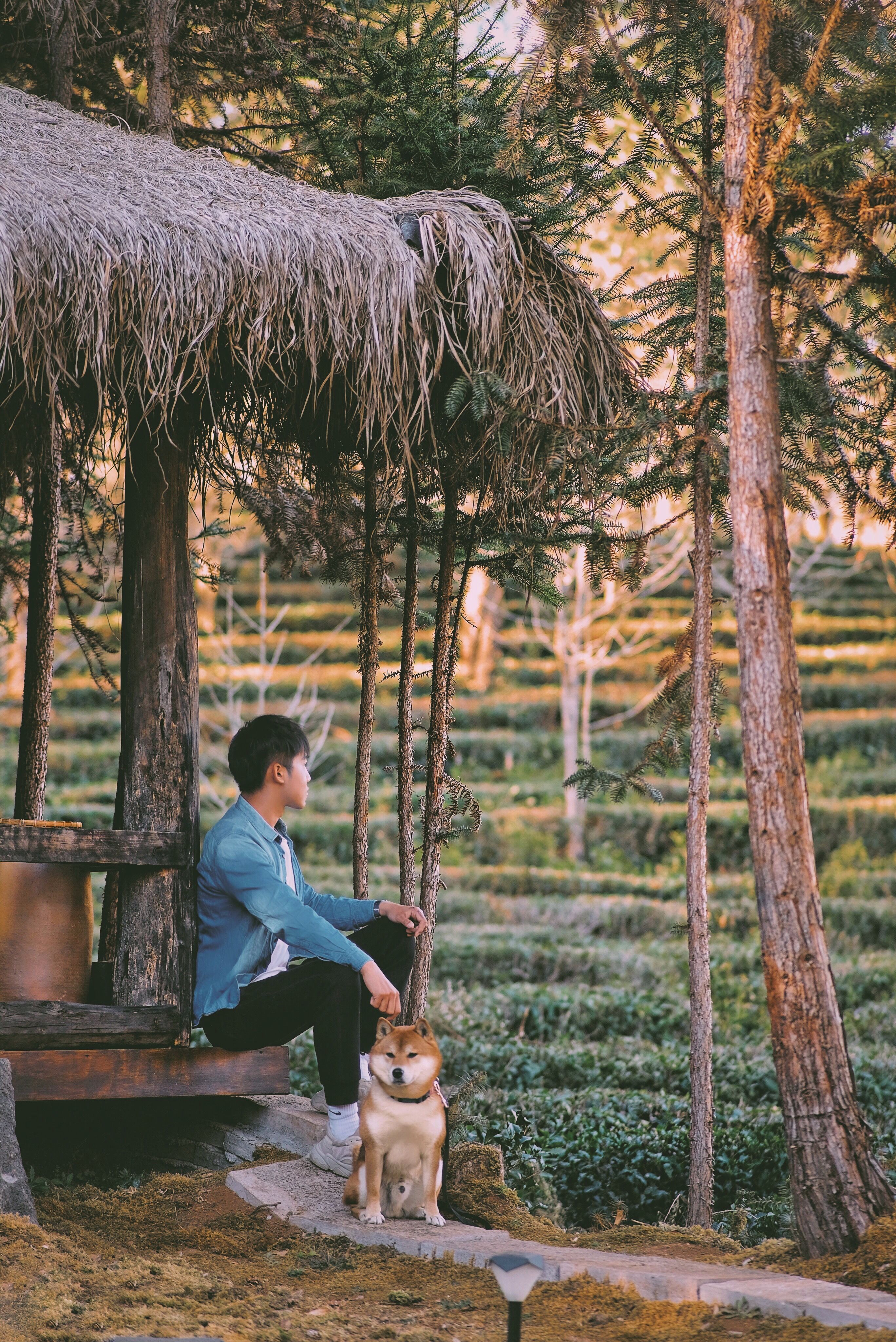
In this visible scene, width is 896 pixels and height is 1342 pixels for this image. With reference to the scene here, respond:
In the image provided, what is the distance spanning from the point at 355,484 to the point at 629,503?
1.64 metres

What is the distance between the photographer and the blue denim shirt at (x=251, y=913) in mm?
4121

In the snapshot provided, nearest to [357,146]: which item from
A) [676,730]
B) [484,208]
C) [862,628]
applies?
[484,208]

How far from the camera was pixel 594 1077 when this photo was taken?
8094mm

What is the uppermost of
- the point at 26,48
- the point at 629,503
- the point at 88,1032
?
the point at 26,48

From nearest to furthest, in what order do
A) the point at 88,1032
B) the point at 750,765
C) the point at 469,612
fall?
1. the point at 750,765
2. the point at 88,1032
3. the point at 469,612

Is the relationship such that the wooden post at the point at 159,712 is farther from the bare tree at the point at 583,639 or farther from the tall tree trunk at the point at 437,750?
the bare tree at the point at 583,639

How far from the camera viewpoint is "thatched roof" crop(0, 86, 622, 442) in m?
4.07

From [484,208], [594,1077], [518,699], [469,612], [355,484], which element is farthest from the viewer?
[469,612]

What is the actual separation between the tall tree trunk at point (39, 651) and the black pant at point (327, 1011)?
193 cm

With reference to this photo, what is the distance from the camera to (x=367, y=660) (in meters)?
5.51

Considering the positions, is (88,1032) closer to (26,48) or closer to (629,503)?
(629,503)

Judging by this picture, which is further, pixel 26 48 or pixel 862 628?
pixel 862 628

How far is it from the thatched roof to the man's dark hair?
3.98ft

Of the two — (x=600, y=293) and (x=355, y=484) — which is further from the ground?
(x=600, y=293)
